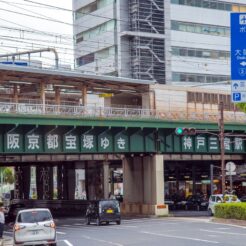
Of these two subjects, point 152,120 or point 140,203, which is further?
point 140,203

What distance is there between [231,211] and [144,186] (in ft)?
56.0

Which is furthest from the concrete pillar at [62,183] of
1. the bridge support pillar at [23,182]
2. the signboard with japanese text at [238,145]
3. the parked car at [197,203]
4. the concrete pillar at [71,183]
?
the signboard with japanese text at [238,145]

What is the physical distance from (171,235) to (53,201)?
48.2 m

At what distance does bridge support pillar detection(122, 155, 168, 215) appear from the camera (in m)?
56.6

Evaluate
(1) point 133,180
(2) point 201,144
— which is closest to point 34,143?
(1) point 133,180

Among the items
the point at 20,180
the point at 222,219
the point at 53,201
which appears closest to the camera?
the point at 222,219

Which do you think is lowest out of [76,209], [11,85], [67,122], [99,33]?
[76,209]

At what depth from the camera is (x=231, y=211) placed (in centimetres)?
4216

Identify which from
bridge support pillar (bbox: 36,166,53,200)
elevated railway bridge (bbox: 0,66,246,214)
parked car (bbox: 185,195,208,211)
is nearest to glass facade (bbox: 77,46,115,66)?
bridge support pillar (bbox: 36,166,53,200)

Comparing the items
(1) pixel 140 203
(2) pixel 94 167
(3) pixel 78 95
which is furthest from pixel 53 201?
(1) pixel 140 203

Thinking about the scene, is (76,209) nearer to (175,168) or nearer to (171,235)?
(175,168)

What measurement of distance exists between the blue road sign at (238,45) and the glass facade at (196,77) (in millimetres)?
67197

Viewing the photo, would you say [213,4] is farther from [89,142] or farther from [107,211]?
[107,211]

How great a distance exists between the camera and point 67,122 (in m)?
47.1
